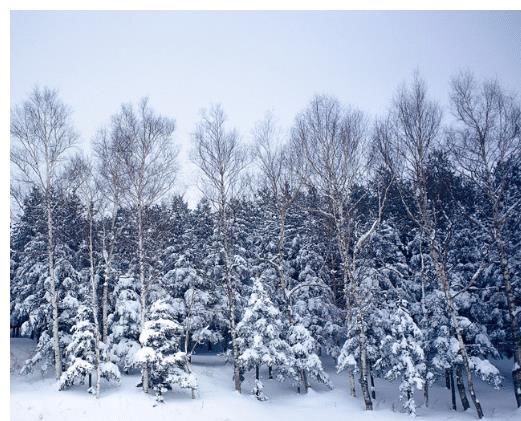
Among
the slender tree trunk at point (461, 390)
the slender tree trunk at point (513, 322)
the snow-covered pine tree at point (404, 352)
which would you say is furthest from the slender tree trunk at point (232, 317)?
the slender tree trunk at point (513, 322)

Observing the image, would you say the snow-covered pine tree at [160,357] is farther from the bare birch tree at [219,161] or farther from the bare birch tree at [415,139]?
the bare birch tree at [415,139]

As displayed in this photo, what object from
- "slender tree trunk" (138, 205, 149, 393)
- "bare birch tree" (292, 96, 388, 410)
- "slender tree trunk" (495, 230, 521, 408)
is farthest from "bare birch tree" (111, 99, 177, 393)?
"slender tree trunk" (495, 230, 521, 408)

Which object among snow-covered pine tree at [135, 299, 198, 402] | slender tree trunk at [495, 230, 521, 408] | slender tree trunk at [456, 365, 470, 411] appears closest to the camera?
slender tree trunk at [495, 230, 521, 408]

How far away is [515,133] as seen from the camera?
1261cm

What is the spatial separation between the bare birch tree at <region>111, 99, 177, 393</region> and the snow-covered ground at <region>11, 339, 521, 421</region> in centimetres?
299

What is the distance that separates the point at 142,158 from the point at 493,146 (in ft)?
42.2

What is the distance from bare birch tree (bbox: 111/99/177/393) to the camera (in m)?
14.4

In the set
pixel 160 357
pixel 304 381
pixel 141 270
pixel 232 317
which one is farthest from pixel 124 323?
pixel 304 381

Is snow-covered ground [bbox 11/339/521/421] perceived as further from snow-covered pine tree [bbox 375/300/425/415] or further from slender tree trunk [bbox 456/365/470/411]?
snow-covered pine tree [bbox 375/300/425/415]

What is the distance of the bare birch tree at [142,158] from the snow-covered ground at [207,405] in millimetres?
2995

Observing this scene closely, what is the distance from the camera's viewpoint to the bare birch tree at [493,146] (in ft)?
41.2

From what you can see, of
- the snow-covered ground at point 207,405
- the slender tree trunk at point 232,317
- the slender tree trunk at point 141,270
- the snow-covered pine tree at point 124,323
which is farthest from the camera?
the snow-covered pine tree at point 124,323
